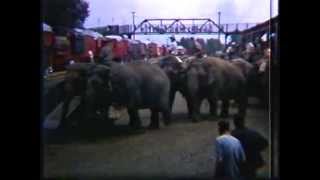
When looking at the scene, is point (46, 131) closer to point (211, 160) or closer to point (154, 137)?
point (154, 137)

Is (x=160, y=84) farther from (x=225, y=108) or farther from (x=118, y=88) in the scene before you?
(x=225, y=108)

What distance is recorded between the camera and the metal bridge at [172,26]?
4.08 m

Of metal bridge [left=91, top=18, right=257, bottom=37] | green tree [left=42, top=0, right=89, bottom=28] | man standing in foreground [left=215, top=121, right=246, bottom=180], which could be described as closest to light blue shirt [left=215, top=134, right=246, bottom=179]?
man standing in foreground [left=215, top=121, right=246, bottom=180]

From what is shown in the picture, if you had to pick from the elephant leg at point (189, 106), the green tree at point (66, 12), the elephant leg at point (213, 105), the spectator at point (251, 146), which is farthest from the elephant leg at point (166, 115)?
the green tree at point (66, 12)

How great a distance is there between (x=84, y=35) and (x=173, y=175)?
2.91ft

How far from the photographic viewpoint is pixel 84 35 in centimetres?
409

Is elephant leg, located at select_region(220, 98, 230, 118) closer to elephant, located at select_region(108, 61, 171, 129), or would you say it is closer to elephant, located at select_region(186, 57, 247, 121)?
elephant, located at select_region(186, 57, 247, 121)

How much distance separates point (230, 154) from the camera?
4.03 metres

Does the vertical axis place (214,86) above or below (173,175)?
above

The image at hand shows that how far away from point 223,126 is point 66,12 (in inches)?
40.7

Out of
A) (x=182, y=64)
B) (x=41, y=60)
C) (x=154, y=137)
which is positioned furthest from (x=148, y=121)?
(x=41, y=60)

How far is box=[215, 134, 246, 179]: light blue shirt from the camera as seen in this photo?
404cm

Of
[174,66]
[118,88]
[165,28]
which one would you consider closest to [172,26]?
[165,28]

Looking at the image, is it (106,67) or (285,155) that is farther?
(106,67)
